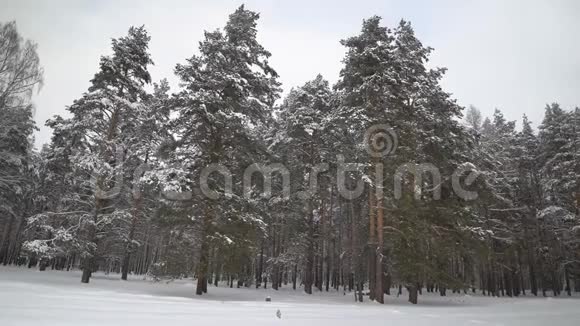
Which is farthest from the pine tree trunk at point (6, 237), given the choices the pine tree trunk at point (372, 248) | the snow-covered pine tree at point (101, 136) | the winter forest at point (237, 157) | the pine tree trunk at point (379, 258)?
the pine tree trunk at point (379, 258)

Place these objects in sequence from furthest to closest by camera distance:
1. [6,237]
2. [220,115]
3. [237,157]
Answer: [6,237] < [237,157] < [220,115]

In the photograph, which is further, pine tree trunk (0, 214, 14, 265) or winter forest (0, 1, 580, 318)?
pine tree trunk (0, 214, 14, 265)

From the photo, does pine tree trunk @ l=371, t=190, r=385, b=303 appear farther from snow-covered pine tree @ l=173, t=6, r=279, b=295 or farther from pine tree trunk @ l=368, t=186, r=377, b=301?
snow-covered pine tree @ l=173, t=6, r=279, b=295

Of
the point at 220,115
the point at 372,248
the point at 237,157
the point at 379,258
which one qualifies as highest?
the point at 220,115

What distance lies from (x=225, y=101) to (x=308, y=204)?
36.4 ft

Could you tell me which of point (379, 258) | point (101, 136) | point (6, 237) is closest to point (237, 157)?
point (101, 136)

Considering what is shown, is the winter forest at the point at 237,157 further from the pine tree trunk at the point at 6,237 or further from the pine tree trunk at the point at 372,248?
the pine tree trunk at the point at 6,237

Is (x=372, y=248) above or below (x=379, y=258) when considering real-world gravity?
above

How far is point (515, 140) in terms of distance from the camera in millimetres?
35688

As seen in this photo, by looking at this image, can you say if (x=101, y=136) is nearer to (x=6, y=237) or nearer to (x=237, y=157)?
(x=237, y=157)

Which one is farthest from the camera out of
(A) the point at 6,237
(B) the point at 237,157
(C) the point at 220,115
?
(A) the point at 6,237

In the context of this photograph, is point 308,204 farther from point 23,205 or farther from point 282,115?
point 23,205

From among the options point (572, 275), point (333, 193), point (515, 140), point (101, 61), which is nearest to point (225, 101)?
point (101, 61)

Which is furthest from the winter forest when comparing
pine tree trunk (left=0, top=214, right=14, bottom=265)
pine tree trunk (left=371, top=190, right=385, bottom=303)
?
pine tree trunk (left=0, top=214, right=14, bottom=265)
